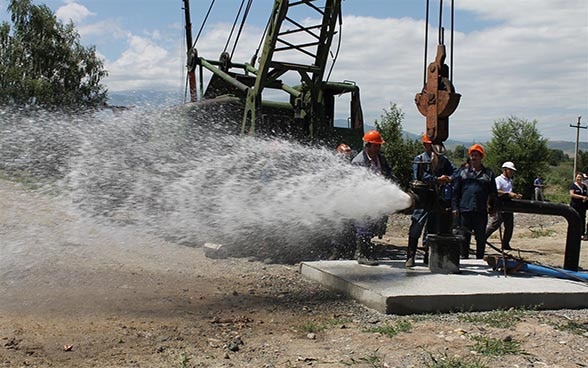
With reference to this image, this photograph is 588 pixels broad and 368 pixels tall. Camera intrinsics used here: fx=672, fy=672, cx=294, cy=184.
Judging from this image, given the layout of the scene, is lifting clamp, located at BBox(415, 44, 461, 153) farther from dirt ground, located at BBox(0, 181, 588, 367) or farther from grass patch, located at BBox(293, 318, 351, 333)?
grass patch, located at BBox(293, 318, 351, 333)

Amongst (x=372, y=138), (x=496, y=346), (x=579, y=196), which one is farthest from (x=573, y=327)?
(x=579, y=196)

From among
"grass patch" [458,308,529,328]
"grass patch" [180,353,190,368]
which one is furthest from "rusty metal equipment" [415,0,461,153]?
"grass patch" [180,353,190,368]

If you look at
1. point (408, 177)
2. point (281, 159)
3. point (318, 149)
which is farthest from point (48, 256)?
point (408, 177)

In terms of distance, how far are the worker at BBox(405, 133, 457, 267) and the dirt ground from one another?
133cm

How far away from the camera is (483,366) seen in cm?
472

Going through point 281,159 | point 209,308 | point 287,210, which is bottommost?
point 209,308

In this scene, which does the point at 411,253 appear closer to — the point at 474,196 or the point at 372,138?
the point at 372,138

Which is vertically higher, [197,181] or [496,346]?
[197,181]

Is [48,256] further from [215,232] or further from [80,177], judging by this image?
[80,177]

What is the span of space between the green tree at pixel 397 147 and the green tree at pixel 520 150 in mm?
18112

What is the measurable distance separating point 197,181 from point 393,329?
473 centimetres

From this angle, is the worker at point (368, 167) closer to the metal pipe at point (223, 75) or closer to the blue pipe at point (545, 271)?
the blue pipe at point (545, 271)

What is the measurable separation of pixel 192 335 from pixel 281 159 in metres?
4.15

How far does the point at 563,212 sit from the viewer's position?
7.58 metres
